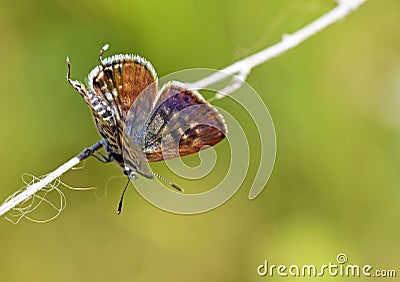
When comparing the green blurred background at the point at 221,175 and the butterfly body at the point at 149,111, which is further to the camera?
the green blurred background at the point at 221,175

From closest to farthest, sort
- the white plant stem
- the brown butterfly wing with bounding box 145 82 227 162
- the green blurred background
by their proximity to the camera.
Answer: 1. the brown butterfly wing with bounding box 145 82 227 162
2. the white plant stem
3. the green blurred background

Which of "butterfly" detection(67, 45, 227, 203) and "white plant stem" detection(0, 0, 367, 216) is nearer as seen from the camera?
"butterfly" detection(67, 45, 227, 203)

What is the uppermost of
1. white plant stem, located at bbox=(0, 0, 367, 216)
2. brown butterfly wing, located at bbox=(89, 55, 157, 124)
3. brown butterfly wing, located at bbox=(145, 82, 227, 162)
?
white plant stem, located at bbox=(0, 0, 367, 216)

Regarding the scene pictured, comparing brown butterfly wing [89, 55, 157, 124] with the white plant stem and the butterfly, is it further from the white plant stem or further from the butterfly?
the white plant stem

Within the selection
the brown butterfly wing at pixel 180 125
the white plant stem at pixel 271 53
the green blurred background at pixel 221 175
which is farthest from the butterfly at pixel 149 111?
the green blurred background at pixel 221 175

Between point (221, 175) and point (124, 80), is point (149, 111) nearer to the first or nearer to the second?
point (124, 80)

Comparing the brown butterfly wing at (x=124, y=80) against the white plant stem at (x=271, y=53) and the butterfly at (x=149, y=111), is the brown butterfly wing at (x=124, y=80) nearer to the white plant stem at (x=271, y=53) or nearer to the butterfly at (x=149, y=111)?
the butterfly at (x=149, y=111)

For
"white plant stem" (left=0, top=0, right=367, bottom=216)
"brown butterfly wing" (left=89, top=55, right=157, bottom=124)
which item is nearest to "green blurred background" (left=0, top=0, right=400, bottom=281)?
"white plant stem" (left=0, top=0, right=367, bottom=216)
